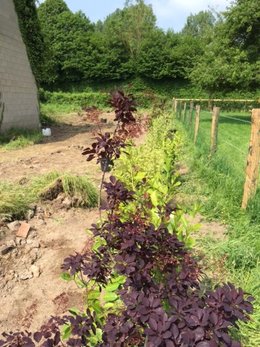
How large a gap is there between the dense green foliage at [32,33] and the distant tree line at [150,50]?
0.37 metres

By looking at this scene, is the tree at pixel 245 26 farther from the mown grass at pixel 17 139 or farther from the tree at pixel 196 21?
the tree at pixel 196 21

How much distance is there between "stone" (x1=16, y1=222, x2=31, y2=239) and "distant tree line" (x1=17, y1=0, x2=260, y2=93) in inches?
530

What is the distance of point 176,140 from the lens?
6988mm

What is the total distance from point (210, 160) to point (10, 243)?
164 inches

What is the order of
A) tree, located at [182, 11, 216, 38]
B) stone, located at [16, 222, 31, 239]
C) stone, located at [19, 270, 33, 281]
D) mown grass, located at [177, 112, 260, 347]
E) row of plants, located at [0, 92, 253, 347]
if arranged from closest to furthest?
row of plants, located at [0, 92, 253, 347], mown grass, located at [177, 112, 260, 347], stone, located at [19, 270, 33, 281], stone, located at [16, 222, 31, 239], tree, located at [182, 11, 216, 38]

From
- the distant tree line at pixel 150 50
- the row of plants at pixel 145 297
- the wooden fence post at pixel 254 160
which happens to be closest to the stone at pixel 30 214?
the row of plants at pixel 145 297

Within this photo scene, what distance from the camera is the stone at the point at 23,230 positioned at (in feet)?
15.5

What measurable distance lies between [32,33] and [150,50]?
25930 mm

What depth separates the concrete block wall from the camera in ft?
43.9

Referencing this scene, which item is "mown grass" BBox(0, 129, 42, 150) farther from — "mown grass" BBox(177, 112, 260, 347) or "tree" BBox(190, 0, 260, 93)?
"tree" BBox(190, 0, 260, 93)

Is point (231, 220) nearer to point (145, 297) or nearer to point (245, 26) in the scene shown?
point (145, 297)

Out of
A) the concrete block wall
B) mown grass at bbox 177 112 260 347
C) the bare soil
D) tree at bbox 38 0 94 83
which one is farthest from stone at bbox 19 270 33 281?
tree at bbox 38 0 94 83

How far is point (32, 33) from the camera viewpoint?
16.0 metres

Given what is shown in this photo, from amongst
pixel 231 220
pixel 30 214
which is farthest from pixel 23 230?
pixel 231 220
